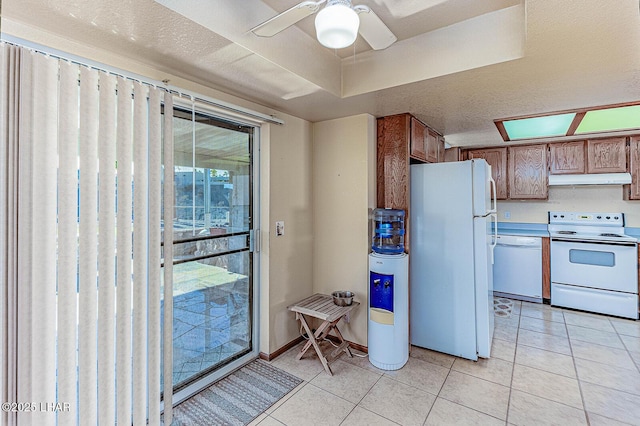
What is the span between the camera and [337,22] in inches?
43.8

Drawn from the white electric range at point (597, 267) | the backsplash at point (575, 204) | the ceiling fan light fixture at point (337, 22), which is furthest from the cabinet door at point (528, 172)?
the ceiling fan light fixture at point (337, 22)

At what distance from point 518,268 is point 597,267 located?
0.82 m

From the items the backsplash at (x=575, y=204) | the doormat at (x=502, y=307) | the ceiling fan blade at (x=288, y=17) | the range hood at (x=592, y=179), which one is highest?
the ceiling fan blade at (x=288, y=17)

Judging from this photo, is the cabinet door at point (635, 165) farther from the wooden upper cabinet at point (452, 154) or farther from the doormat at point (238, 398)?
the doormat at point (238, 398)

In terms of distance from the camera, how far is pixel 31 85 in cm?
131

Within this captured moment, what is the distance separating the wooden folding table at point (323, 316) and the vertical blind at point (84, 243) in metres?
1.20

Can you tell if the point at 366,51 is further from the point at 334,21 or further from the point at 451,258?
the point at 451,258

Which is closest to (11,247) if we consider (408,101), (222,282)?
(222,282)

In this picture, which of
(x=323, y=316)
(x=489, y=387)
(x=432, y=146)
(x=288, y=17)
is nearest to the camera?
(x=288, y=17)

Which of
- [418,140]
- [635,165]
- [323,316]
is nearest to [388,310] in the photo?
[323,316]

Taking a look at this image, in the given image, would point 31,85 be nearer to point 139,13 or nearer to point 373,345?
point 139,13

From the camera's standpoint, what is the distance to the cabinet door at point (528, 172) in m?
4.25

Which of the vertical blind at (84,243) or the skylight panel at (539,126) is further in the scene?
the skylight panel at (539,126)

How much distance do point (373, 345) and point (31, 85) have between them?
2.78 m
